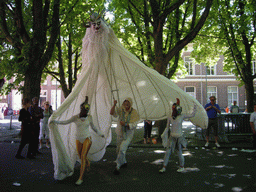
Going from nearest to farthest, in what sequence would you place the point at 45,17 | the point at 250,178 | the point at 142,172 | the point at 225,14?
the point at 250,178 < the point at 142,172 < the point at 45,17 < the point at 225,14

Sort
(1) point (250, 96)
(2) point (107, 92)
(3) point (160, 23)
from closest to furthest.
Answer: (2) point (107, 92) < (3) point (160, 23) < (1) point (250, 96)

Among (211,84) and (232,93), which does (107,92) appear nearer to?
(211,84)

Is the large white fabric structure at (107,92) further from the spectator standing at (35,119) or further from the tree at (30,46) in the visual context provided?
the tree at (30,46)

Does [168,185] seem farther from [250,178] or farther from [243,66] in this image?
[243,66]

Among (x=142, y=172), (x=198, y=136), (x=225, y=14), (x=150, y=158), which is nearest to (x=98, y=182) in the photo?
(x=142, y=172)

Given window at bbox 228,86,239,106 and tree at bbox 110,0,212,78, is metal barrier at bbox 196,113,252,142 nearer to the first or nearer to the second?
tree at bbox 110,0,212,78

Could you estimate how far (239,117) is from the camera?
1178cm

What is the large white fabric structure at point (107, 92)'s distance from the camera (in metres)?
6.31

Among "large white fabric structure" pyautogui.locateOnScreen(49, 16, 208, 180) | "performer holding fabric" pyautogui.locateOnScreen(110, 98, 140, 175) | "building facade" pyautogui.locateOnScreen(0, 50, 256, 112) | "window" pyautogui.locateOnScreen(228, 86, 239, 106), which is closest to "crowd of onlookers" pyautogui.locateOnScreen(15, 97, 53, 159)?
"large white fabric structure" pyautogui.locateOnScreen(49, 16, 208, 180)

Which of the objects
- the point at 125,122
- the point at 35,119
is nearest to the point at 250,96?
the point at 125,122

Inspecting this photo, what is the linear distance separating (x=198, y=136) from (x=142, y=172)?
708cm

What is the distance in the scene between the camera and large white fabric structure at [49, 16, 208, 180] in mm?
6312

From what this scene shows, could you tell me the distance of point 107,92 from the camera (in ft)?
26.2

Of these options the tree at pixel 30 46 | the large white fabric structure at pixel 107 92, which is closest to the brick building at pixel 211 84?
the tree at pixel 30 46
